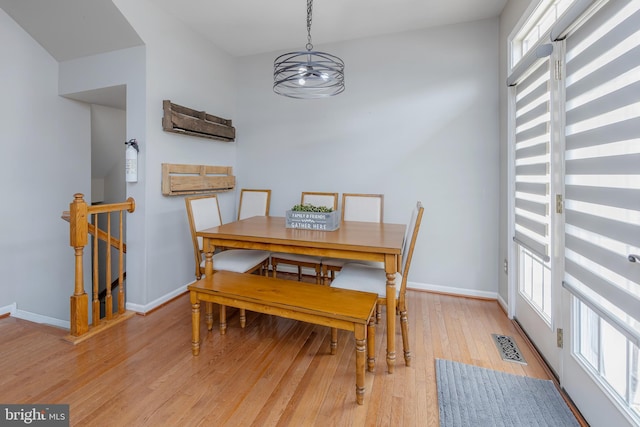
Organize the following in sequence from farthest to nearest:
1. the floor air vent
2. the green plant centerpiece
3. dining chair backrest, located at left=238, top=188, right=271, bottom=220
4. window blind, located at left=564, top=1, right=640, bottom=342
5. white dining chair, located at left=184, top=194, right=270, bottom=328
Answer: dining chair backrest, located at left=238, top=188, right=271, bottom=220 → white dining chair, located at left=184, top=194, right=270, bottom=328 → the green plant centerpiece → the floor air vent → window blind, located at left=564, top=1, right=640, bottom=342

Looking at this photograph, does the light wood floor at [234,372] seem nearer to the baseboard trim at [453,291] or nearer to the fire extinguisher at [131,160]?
the baseboard trim at [453,291]

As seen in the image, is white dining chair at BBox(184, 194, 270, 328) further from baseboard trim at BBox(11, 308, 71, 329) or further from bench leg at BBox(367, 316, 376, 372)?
baseboard trim at BBox(11, 308, 71, 329)

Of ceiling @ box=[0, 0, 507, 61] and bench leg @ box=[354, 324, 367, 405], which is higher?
ceiling @ box=[0, 0, 507, 61]

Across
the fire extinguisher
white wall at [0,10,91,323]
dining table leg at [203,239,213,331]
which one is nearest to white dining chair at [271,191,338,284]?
dining table leg at [203,239,213,331]

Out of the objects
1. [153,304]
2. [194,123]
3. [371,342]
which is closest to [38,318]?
[153,304]

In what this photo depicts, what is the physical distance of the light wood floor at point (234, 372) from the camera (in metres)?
1.50

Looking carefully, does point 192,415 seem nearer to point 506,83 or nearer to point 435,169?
point 435,169

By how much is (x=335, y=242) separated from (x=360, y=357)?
680mm

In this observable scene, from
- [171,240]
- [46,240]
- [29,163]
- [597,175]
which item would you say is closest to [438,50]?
[597,175]

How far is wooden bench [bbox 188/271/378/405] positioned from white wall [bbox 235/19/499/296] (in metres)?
1.62

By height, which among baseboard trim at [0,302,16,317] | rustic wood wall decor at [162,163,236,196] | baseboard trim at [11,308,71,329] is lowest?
baseboard trim at [11,308,71,329]

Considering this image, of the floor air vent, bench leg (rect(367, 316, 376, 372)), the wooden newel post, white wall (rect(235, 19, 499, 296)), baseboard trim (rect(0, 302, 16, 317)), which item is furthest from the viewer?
white wall (rect(235, 19, 499, 296))

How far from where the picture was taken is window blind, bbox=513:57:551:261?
192cm

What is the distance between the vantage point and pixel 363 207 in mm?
3039
